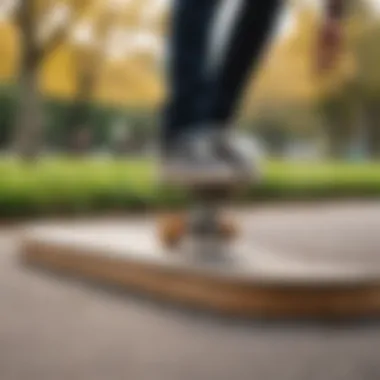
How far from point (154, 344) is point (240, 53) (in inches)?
17.5

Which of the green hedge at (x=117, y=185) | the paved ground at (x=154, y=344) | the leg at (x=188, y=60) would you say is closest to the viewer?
the paved ground at (x=154, y=344)

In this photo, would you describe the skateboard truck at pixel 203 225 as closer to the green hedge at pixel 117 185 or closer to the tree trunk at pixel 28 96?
the green hedge at pixel 117 185

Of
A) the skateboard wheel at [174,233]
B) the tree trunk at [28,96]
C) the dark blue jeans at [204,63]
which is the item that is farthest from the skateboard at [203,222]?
the tree trunk at [28,96]

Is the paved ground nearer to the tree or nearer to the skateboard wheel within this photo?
the skateboard wheel

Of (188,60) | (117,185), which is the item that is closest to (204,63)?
Answer: (188,60)

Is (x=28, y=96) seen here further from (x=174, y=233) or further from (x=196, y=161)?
(x=196, y=161)

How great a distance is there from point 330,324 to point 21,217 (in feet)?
5.02

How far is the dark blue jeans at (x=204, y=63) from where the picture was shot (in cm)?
104

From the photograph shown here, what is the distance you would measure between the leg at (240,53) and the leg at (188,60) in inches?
0.9

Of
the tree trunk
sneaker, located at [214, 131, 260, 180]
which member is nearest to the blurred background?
the tree trunk

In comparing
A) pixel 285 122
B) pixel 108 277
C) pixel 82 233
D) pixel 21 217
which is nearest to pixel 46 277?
pixel 108 277

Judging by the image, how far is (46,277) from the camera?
123cm

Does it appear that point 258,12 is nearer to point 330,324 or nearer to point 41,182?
point 330,324

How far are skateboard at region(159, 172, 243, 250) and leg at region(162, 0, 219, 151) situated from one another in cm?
11
